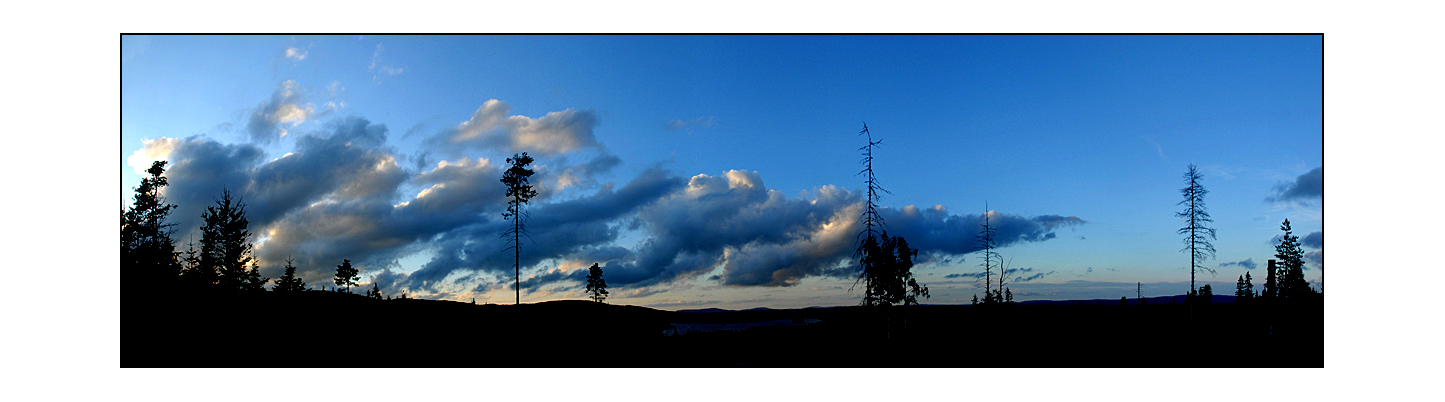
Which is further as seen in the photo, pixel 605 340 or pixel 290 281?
pixel 290 281

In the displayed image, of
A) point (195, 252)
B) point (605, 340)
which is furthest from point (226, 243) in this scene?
point (605, 340)

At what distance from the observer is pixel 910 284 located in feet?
131

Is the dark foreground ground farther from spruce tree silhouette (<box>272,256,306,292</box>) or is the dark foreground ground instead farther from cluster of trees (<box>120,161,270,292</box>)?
spruce tree silhouette (<box>272,256,306,292</box>)

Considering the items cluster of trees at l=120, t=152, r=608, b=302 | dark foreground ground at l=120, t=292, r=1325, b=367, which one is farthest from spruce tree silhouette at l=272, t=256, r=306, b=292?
dark foreground ground at l=120, t=292, r=1325, b=367

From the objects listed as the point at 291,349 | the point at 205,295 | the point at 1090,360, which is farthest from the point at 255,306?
the point at 1090,360

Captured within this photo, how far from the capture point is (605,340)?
Result: 39156 millimetres

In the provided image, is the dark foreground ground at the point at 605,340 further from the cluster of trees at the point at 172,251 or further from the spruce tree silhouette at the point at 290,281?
the spruce tree silhouette at the point at 290,281

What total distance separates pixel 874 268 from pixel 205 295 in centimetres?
3724

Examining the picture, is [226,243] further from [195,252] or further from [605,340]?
[605,340]

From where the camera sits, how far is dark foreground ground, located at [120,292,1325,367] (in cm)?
2808

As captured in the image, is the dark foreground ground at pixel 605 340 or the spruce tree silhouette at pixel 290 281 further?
the spruce tree silhouette at pixel 290 281

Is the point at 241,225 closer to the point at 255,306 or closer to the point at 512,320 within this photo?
the point at 255,306

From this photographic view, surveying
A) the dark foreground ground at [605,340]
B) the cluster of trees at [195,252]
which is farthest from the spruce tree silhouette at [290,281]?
the dark foreground ground at [605,340]

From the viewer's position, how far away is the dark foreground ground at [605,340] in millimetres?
28078
